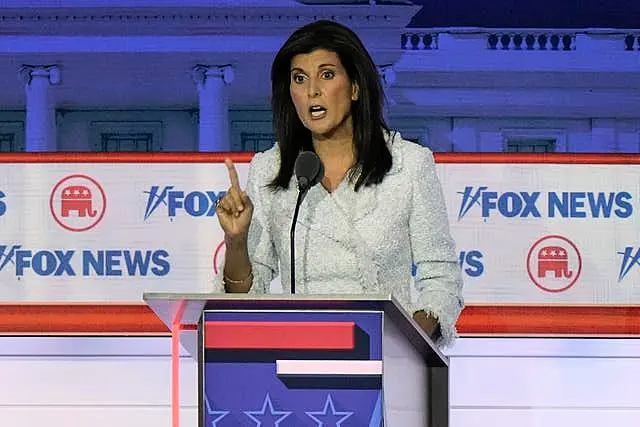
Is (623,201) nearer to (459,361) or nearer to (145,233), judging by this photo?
(459,361)

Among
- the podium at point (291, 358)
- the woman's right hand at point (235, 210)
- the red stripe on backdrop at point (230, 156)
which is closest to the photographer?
the podium at point (291, 358)

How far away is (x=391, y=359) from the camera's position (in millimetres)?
1636

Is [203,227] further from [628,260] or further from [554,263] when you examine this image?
[628,260]

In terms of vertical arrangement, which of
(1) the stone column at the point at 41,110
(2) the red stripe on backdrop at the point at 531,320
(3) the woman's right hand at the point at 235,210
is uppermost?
(1) the stone column at the point at 41,110

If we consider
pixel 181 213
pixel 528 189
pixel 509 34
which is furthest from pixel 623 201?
pixel 181 213

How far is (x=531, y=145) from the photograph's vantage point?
11.7ft

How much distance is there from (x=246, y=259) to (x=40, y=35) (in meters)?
1.75

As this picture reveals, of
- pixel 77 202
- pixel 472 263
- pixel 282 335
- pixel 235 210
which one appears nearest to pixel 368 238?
pixel 235 210

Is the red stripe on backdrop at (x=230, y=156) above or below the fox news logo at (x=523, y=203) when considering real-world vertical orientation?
above

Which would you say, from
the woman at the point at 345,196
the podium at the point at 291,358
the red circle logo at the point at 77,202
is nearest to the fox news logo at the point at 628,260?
the woman at the point at 345,196

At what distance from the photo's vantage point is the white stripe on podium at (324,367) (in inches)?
62.4

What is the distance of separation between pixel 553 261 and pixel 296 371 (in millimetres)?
2038

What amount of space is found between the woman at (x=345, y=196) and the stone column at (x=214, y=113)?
4.16ft

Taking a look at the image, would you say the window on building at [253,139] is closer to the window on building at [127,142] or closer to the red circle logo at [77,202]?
the window on building at [127,142]
